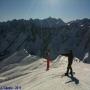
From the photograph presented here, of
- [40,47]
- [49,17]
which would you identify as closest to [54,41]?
[40,47]

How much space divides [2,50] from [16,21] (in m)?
30.3

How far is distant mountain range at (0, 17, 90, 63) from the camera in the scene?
10056 cm

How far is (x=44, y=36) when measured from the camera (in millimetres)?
124188

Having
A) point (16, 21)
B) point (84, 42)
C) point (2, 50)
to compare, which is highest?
point (16, 21)

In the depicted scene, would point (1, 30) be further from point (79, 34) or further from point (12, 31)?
point (79, 34)

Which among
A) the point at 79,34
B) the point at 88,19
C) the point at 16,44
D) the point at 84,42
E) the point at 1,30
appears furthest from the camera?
the point at 1,30

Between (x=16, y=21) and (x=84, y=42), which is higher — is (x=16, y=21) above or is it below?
above

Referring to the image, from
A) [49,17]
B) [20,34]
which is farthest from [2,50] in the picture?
[49,17]

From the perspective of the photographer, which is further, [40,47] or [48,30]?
[48,30]

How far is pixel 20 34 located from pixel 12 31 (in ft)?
23.7

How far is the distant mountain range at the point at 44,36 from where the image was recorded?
10056 centimetres

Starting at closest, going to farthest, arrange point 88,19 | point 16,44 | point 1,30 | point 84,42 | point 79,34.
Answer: point 84,42, point 79,34, point 16,44, point 88,19, point 1,30

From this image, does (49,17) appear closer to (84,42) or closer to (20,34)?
(20,34)

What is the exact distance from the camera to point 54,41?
4419 inches
